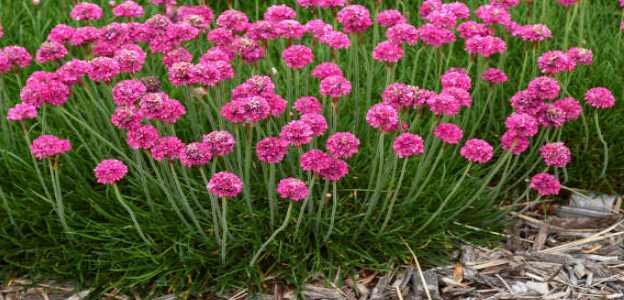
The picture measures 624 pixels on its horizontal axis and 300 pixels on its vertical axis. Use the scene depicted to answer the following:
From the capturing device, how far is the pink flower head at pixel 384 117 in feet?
8.40

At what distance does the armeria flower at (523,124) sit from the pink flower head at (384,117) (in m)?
0.56

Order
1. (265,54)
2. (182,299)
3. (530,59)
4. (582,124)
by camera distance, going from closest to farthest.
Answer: (182,299) → (265,54) → (582,124) → (530,59)

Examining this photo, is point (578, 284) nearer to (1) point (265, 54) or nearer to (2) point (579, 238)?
(2) point (579, 238)

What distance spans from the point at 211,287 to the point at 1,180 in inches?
51.0

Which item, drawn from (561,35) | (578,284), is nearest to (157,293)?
(578,284)

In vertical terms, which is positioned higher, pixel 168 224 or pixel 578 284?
pixel 168 224

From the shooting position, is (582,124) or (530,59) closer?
(582,124)

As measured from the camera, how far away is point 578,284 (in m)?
3.13

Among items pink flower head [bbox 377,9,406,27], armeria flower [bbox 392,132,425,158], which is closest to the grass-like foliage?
armeria flower [bbox 392,132,425,158]

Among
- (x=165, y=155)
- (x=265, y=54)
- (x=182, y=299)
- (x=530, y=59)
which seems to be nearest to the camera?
(x=165, y=155)

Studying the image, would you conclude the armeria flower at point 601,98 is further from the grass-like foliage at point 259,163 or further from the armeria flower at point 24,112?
the armeria flower at point 24,112

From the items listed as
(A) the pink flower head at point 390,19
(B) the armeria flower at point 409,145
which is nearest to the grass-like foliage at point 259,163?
(B) the armeria flower at point 409,145

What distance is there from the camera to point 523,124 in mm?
2803

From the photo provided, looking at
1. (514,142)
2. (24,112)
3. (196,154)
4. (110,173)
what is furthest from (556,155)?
(24,112)
